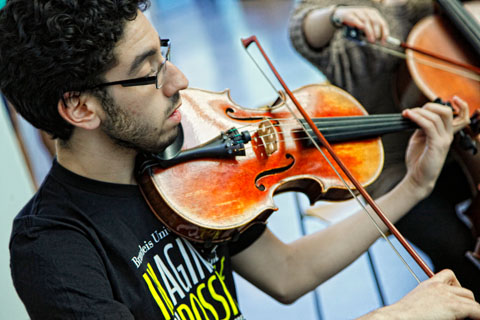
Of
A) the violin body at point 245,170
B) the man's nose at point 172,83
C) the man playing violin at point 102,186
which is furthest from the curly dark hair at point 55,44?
the violin body at point 245,170

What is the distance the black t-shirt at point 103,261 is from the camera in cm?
78

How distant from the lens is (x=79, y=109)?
87cm

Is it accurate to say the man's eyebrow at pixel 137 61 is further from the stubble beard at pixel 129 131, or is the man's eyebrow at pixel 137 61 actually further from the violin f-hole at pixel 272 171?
the violin f-hole at pixel 272 171

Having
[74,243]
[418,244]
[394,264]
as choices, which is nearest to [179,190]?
[74,243]

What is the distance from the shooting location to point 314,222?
7.38 ft

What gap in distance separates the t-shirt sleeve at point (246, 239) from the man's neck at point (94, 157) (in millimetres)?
303

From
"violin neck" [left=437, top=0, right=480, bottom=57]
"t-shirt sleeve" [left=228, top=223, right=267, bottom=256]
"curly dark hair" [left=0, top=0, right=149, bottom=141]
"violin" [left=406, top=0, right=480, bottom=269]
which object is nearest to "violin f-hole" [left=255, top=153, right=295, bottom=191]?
"t-shirt sleeve" [left=228, top=223, right=267, bottom=256]

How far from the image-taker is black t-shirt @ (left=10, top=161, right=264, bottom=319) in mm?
785

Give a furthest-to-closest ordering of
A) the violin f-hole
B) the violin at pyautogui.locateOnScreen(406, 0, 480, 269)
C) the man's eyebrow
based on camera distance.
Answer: the violin at pyautogui.locateOnScreen(406, 0, 480, 269) → the violin f-hole → the man's eyebrow

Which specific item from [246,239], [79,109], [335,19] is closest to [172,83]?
[79,109]

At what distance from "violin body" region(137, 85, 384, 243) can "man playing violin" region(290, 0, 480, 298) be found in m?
0.30

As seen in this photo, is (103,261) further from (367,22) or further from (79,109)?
(367,22)

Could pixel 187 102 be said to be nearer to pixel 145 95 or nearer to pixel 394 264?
pixel 145 95

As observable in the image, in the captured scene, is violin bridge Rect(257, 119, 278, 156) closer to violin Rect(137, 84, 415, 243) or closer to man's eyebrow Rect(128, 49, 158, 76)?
violin Rect(137, 84, 415, 243)
